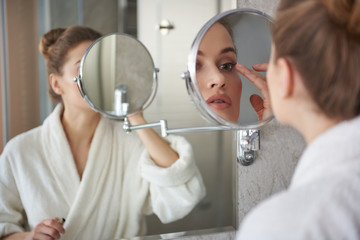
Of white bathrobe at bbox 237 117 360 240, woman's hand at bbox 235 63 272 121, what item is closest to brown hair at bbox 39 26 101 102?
woman's hand at bbox 235 63 272 121

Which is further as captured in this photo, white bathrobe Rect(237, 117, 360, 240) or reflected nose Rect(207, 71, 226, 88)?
reflected nose Rect(207, 71, 226, 88)

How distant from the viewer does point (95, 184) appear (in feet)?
2.52

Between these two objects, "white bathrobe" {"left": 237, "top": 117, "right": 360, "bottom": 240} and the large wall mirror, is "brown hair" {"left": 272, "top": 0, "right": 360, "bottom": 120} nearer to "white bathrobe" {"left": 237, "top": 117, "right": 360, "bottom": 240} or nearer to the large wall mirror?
"white bathrobe" {"left": 237, "top": 117, "right": 360, "bottom": 240}

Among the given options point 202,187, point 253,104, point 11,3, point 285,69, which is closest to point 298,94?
point 285,69

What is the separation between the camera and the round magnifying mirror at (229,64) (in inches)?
28.8

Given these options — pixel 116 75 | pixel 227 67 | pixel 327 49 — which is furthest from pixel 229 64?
pixel 327 49

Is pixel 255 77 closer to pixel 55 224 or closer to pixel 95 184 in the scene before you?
pixel 95 184

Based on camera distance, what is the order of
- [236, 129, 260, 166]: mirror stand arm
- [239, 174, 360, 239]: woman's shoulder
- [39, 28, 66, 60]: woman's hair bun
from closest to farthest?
[239, 174, 360, 239]: woman's shoulder, [39, 28, 66, 60]: woman's hair bun, [236, 129, 260, 166]: mirror stand arm

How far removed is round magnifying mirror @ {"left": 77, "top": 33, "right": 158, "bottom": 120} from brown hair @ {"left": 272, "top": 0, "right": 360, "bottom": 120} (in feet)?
1.22

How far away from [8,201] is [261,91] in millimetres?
561

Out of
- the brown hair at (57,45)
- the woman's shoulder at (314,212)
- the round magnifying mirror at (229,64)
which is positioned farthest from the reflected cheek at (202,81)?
the woman's shoulder at (314,212)

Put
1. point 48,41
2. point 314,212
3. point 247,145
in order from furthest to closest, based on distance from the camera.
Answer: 1. point 247,145
2. point 48,41
3. point 314,212

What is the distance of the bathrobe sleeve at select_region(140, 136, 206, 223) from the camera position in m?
0.80

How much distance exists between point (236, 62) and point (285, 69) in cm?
30
